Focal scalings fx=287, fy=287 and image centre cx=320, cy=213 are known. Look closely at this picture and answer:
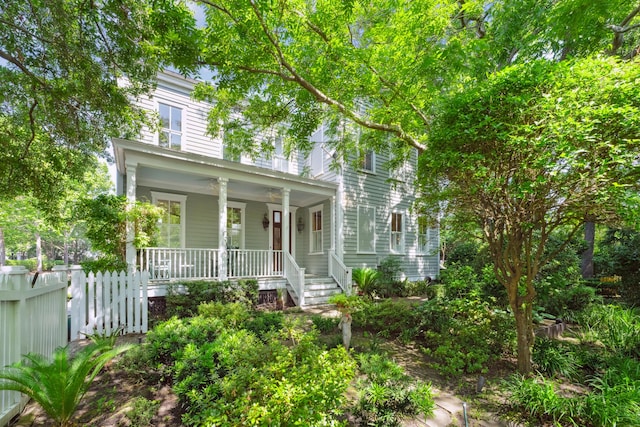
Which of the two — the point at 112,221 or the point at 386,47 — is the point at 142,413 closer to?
the point at 112,221

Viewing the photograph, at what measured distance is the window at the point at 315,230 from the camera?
1167 cm

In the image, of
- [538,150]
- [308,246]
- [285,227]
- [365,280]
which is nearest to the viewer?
[538,150]

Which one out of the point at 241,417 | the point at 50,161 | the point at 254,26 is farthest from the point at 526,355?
the point at 50,161

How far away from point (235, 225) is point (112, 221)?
4.69 metres

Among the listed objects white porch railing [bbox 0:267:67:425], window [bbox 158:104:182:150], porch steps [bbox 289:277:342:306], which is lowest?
porch steps [bbox 289:277:342:306]

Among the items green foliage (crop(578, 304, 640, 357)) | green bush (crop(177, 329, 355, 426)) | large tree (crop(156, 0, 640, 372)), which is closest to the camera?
green bush (crop(177, 329, 355, 426))

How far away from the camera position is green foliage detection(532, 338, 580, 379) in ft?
12.0

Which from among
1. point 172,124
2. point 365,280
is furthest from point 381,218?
point 172,124

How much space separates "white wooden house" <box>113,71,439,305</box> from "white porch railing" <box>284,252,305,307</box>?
30 millimetres

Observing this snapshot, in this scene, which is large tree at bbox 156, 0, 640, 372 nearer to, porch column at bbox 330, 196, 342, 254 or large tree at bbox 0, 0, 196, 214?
large tree at bbox 0, 0, 196, 214

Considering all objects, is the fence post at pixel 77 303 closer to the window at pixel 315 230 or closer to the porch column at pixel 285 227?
the porch column at pixel 285 227

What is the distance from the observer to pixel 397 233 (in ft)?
41.6

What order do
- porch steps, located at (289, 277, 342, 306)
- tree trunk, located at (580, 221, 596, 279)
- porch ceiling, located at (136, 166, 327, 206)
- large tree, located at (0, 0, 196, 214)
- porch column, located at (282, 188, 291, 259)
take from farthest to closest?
1. tree trunk, located at (580, 221, 596, 279)
2. porch column, located at (282, 188, 291, 259)
3. porch steps, located at (289, 277, 342, 306)
4. porch ceiling, located at (136, 166, 327, 206)
5. large tree, located at (0, 0, 196, 214)

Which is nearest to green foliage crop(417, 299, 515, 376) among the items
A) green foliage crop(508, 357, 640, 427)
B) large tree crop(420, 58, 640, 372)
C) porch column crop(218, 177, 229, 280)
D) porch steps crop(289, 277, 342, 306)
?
large tree crop(420, 58, 640, 372)
